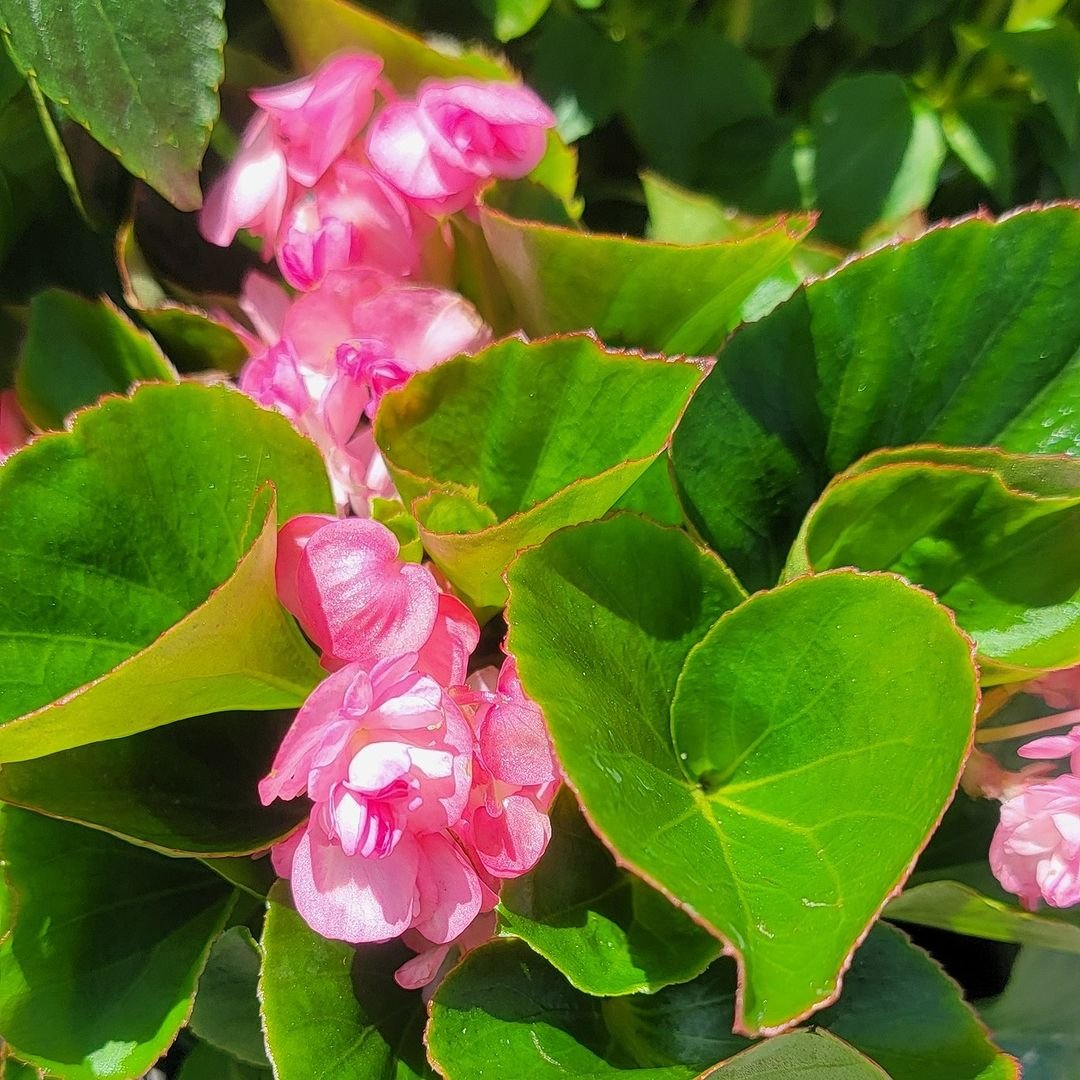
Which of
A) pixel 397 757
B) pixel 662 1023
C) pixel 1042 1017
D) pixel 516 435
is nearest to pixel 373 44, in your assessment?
pixel 516 435

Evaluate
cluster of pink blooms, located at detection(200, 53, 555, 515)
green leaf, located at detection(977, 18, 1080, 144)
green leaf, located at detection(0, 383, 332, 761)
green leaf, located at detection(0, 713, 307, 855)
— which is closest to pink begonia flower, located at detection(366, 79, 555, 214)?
cluster of pink blooms, located at detection(200, 53, 555, 515)

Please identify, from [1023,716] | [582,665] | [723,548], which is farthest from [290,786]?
[1023,716]

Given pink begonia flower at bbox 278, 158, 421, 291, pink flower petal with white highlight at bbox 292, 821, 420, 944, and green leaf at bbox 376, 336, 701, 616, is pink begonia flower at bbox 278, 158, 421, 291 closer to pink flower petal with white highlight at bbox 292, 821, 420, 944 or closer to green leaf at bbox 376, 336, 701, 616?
green leaf at bbox 376, 336, 701, 616

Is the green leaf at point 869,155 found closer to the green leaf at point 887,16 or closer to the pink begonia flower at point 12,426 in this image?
the green leaf at point 887,16

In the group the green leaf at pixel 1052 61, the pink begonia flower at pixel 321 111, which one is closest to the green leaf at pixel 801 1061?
the pink begonia flower at pixel 321 111

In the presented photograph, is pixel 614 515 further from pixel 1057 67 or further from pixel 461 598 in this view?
pixel 1057 67
